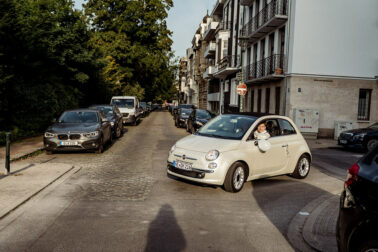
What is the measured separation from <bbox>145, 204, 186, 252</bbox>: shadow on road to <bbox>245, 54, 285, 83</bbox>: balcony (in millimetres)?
18331

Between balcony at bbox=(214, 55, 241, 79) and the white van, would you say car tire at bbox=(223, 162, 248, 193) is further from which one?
balcony at bbox=(214, 55, 241, 79)

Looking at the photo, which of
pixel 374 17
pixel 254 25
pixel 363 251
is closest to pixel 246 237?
pixel 363 251

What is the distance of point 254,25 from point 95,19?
1931 cm

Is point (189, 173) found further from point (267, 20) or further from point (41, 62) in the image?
point (267, 20)

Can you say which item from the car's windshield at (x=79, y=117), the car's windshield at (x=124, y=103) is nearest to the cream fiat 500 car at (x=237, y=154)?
the car's windshield at (x=79, y=117)

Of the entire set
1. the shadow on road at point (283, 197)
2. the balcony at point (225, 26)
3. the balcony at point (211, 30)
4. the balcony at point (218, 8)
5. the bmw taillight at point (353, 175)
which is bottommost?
the shadow on road at point (283, 197)

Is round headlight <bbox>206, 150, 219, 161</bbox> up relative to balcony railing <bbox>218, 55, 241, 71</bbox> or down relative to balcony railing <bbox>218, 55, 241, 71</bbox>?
down

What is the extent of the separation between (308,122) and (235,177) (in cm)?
1482

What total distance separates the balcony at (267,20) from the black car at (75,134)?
11046 mm

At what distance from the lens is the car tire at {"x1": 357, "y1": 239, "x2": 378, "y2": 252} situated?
3.03 meters

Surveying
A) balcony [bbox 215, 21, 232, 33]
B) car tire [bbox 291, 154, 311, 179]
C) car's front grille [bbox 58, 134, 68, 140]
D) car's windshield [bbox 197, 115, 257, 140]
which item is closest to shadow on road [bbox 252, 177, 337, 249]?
car tire [bbox 291, 154, 311, 179]

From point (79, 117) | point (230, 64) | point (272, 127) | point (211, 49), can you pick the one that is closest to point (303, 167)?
point (272, 127)

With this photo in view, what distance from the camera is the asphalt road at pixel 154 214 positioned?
4551 millimetres

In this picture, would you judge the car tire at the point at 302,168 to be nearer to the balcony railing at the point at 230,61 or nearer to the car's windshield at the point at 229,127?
the car's windshield at the point at 229,127
